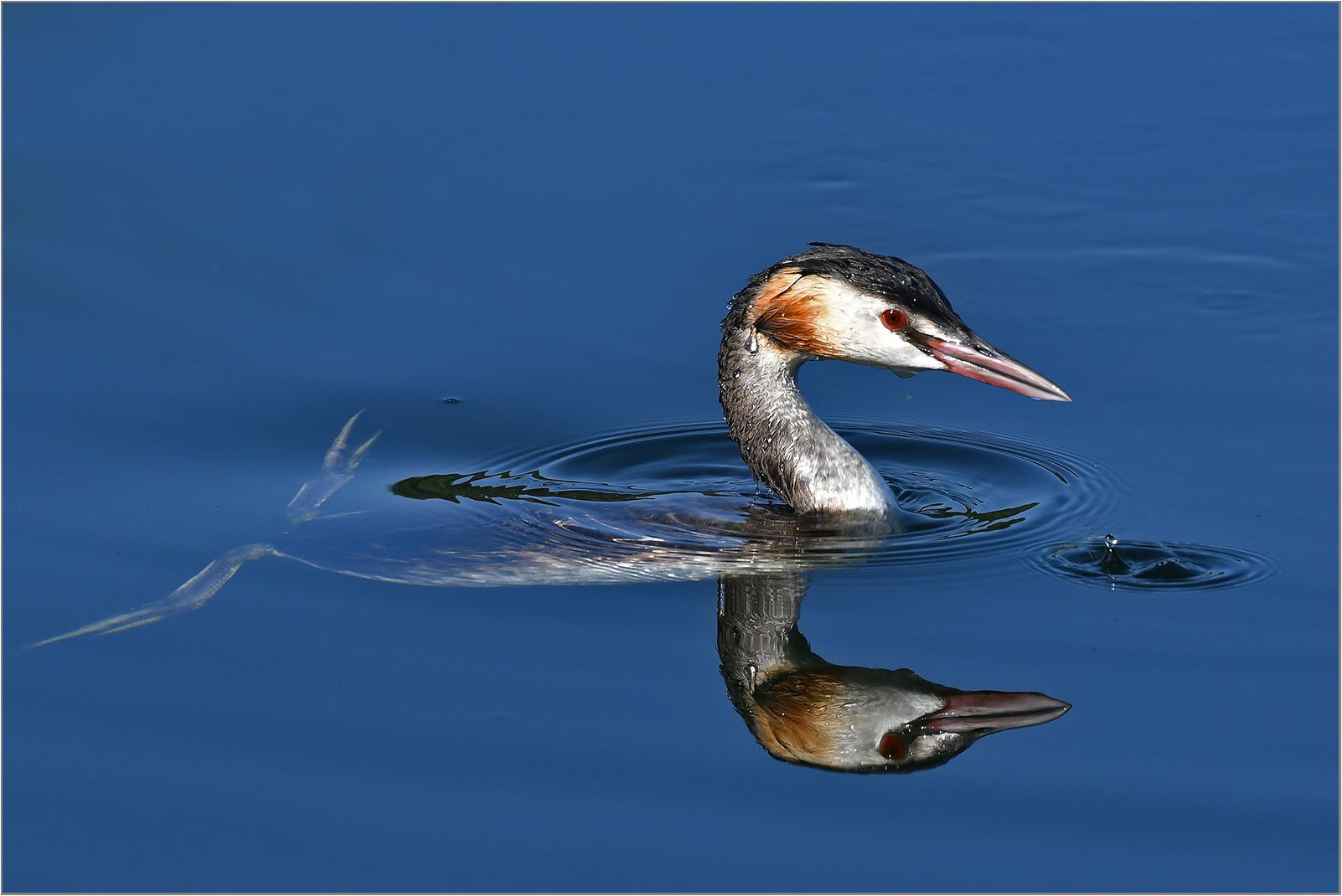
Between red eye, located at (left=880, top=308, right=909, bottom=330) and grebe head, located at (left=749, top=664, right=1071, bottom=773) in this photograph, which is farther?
red eye, located at (left=880, top=308, right=909, bottom=330)

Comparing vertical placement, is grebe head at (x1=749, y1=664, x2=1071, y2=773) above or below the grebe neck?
below

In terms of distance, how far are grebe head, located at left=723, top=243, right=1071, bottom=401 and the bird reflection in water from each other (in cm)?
129

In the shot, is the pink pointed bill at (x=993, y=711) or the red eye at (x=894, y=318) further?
the red eye at (x=894, y=318)

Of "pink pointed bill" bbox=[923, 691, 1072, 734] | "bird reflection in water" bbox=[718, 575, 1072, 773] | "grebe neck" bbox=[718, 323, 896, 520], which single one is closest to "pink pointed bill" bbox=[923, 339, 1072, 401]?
"grebe neck" bbox=[718, 323, 896, 520]

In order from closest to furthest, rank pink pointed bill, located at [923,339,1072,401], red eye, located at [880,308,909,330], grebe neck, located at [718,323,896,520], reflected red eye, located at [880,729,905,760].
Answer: reflected red eye, located at [880,729,905,760], pink pointed bill, located at [923,339,1072,401], red eye, located at [880,308,909,330], grebe neck, located at [718,323,896,520]

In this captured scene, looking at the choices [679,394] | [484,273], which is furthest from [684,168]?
[679,394]

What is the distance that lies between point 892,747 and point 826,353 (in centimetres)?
195

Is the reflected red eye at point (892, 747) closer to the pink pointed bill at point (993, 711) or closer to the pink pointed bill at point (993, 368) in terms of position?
the pink pointed bill at point (993, 711)

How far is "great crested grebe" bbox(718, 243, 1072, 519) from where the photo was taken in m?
6.00

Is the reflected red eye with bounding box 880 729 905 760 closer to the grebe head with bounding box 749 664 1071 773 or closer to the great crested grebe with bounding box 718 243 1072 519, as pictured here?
the grebe head with bounding box 749 664 1071 773

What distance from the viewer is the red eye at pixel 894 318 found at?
6012 millimetres

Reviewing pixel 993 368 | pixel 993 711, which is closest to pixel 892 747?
pixel 993 711

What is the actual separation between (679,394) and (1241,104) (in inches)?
189

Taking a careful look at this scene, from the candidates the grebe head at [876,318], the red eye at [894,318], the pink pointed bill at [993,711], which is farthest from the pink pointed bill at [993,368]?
the pink pointed bill at [993,711]
